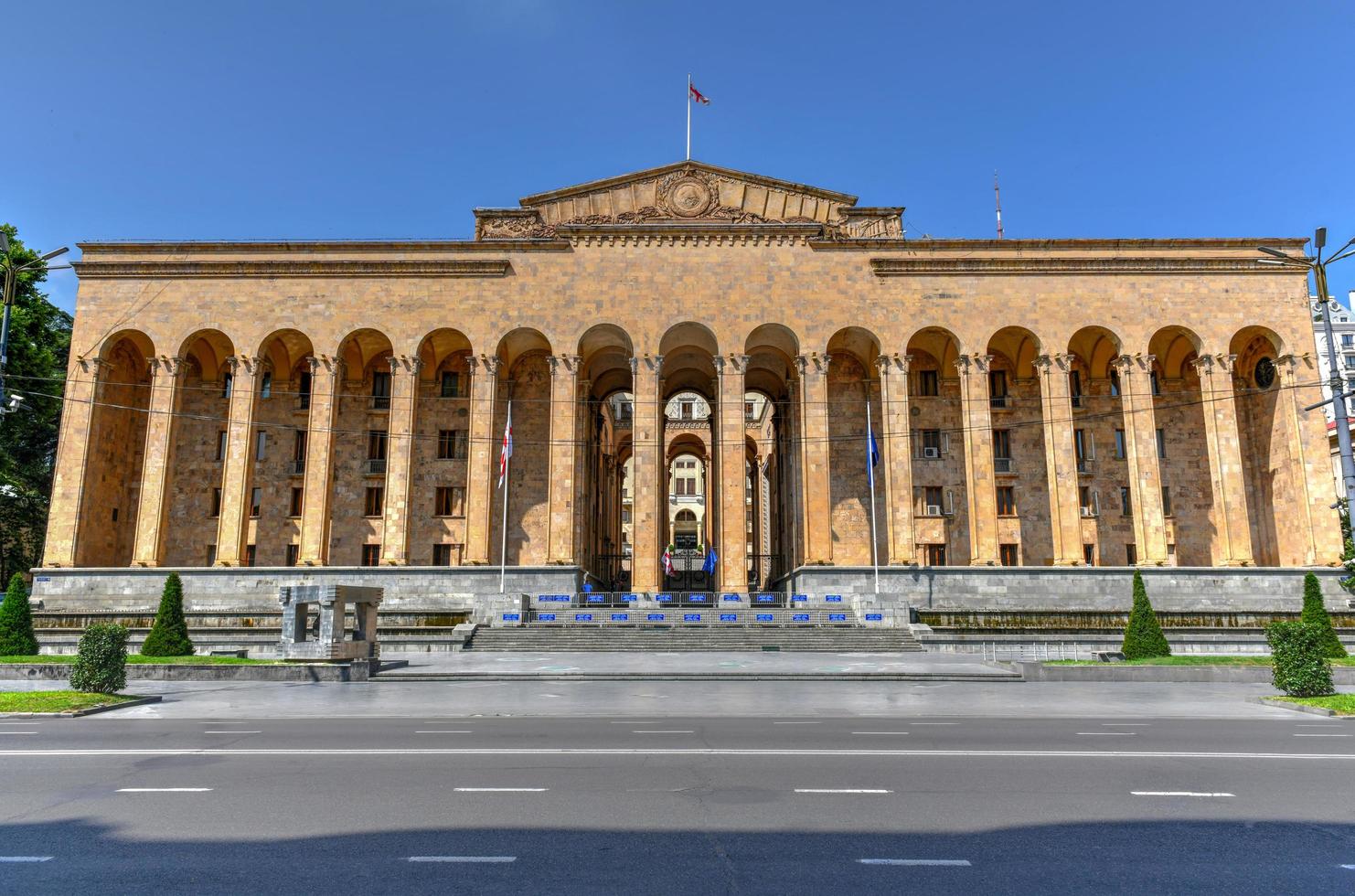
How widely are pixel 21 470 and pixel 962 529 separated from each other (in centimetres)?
4634

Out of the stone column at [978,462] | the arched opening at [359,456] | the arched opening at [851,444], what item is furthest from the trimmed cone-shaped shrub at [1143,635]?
the arched opening at [359,456]

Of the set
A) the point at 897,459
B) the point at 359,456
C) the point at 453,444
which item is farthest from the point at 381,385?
the point at 897,459

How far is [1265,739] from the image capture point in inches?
473

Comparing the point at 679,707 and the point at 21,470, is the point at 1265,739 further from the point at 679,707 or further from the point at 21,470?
the point at 21,470

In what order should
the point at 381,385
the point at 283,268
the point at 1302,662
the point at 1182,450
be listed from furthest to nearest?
the point at 381,385 < the point at 1182,450 < the point at 283,268 < the point at 1302,662

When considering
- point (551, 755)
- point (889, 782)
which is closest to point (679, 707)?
point (551, 755)

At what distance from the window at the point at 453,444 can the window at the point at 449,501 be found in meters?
1.53

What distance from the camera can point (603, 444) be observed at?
5641 centimetres

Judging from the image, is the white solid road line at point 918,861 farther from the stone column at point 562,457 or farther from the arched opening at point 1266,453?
the arched opening at point 1266,453

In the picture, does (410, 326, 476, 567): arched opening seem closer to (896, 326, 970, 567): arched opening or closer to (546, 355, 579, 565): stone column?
(546, 355, 579, 565): stone column

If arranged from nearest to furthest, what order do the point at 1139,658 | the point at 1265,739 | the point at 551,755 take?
the point at 551,755, the point at 1265,739, the point at 1139,658

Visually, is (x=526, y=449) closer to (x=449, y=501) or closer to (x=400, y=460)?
(x=449, y=501)

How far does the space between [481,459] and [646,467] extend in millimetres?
7425

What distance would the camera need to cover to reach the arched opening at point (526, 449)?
4094 cm
